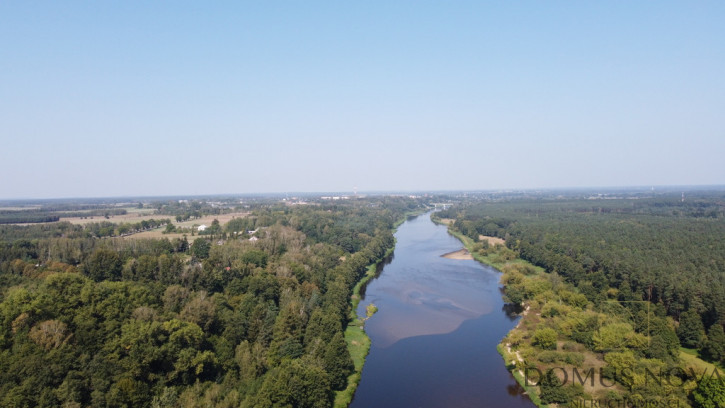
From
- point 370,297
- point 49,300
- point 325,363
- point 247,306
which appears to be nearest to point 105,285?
point 49,300

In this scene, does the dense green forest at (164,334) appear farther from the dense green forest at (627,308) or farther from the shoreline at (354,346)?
the dense green forest at (627,308)

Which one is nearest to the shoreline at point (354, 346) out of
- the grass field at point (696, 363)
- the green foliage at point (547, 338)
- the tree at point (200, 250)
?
the green foliage at point (547, 338)

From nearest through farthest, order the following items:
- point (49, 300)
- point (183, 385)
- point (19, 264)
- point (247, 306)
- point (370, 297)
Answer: point (183, 385), point (49, 300), point (247, 306), point (19, 264), point (370, 297)

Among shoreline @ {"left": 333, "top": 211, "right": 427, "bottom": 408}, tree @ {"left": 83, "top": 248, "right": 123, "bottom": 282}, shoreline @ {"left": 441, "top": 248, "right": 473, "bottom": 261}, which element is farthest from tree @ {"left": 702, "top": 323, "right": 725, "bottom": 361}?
tree @ {"left": 83, "top": 248, "right": 123, "bottom": 282}

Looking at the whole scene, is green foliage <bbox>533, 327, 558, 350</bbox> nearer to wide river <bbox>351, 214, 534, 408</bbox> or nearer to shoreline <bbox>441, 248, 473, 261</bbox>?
wide river <bbox>351, 214, 534, 408</bbox>

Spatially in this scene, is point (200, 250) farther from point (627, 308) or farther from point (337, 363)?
point (627, 308)

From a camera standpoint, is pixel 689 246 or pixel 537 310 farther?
pixel 689 246

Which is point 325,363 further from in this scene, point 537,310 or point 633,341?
point 537,310
